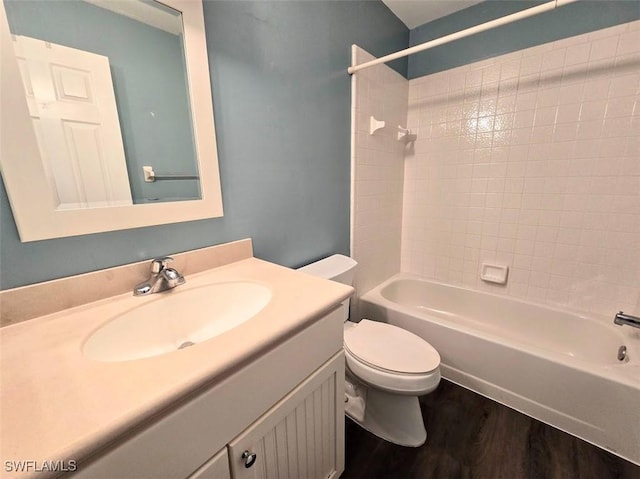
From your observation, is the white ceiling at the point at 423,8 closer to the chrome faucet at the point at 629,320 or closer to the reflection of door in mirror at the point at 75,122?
the reflection of door in mirror at the point at 75,122

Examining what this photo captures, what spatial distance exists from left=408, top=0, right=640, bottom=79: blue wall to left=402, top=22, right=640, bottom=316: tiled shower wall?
55mm

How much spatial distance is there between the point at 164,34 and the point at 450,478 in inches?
78.1

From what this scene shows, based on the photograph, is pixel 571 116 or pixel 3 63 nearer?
pixel 3 63

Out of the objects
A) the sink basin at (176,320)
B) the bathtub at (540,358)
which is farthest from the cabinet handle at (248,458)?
the bathtub at (540,358)

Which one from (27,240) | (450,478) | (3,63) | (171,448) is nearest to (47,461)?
(171,448)

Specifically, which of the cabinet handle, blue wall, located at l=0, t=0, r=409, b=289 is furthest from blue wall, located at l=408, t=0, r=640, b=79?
the cabinet handle

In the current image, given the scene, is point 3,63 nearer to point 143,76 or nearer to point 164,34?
point 143,76

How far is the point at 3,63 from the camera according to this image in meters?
0.62

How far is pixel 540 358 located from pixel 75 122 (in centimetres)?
208

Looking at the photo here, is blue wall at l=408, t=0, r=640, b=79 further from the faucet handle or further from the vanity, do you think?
the faucet handle

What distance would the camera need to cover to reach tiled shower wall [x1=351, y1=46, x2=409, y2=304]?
5.51ft

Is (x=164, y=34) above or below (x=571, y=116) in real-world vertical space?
above

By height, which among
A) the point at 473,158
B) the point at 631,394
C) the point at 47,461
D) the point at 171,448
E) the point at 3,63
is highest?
the point at 3,63

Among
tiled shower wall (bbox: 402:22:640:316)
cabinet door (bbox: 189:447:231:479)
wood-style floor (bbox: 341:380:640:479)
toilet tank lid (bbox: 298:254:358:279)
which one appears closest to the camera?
cabinet door (bbox: 189:447:231:479)
